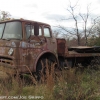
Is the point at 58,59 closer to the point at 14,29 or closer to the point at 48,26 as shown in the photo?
the point at 48,26

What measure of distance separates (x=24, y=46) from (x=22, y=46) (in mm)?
81

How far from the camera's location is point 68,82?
466cm

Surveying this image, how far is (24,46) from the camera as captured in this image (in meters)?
5.82

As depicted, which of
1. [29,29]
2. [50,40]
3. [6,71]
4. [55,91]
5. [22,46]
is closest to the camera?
[55,91]

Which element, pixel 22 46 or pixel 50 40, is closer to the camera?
pixel 22 46

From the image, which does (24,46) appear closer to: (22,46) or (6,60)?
(22,46)

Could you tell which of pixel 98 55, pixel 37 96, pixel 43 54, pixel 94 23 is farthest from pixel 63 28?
pixel 37 96

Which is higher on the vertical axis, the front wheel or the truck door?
the truck door

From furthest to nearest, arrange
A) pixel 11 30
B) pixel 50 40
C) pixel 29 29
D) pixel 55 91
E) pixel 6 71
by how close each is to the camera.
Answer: pixel 50 40
pixel 29 29
pixel 11 30
pixel 6 71
pixel 55 91

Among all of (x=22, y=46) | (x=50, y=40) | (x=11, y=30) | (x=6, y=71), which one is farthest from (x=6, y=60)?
(x=50, y=40)

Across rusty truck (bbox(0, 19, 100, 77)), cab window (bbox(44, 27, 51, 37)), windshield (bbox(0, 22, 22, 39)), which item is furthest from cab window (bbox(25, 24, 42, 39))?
cab window (bbox(44, 27, 51, 37))

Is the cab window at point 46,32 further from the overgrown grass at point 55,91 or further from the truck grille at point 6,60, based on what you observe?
the overgrown grass at point 55,91

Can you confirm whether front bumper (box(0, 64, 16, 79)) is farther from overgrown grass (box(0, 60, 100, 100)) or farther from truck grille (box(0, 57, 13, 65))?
overgrown grass (box(0, 60, 100, 100))

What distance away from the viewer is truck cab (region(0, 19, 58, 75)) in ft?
18.5
